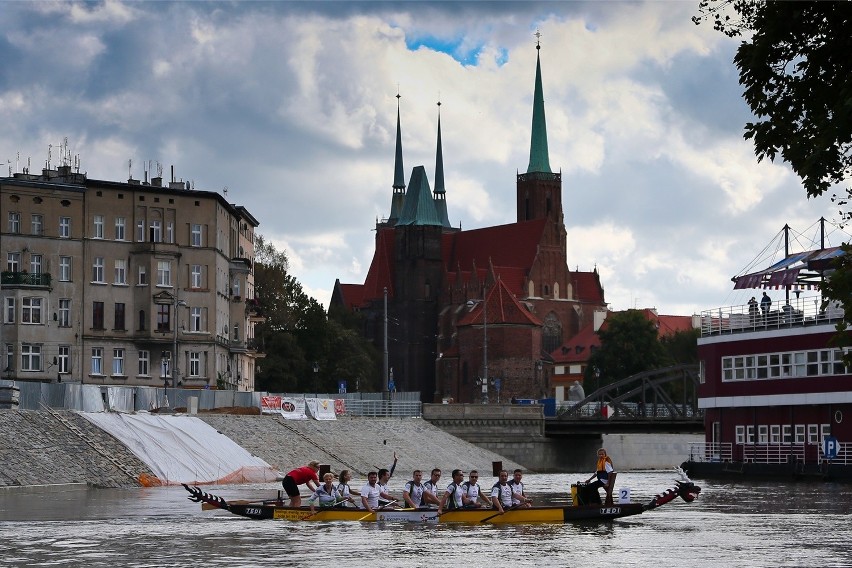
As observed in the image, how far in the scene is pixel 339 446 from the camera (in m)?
84.4

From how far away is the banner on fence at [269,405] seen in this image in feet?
290

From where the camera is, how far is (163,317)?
3875 inches

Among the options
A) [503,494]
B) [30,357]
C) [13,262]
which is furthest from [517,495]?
[13,262]

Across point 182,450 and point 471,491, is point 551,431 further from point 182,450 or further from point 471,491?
point 471,491

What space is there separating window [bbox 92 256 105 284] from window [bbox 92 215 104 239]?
4.66 ft

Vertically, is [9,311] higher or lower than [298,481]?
higher

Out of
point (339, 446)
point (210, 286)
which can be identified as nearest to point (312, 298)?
point (210, 286)

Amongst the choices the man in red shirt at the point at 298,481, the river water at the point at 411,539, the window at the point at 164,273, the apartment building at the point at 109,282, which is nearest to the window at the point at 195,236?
the apartment building at the point at 109,282

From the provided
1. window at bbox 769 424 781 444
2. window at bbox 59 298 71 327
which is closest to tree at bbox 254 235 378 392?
window at bbox 59 298 71 327

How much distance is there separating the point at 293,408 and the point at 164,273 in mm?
14821

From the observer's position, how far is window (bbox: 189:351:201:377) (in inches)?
3947

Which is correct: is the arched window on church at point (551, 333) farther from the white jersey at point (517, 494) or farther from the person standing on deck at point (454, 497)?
the person standing on deck at point (454, 497)

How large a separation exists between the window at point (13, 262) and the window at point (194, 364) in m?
12.6

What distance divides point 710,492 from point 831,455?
755 centimetres
